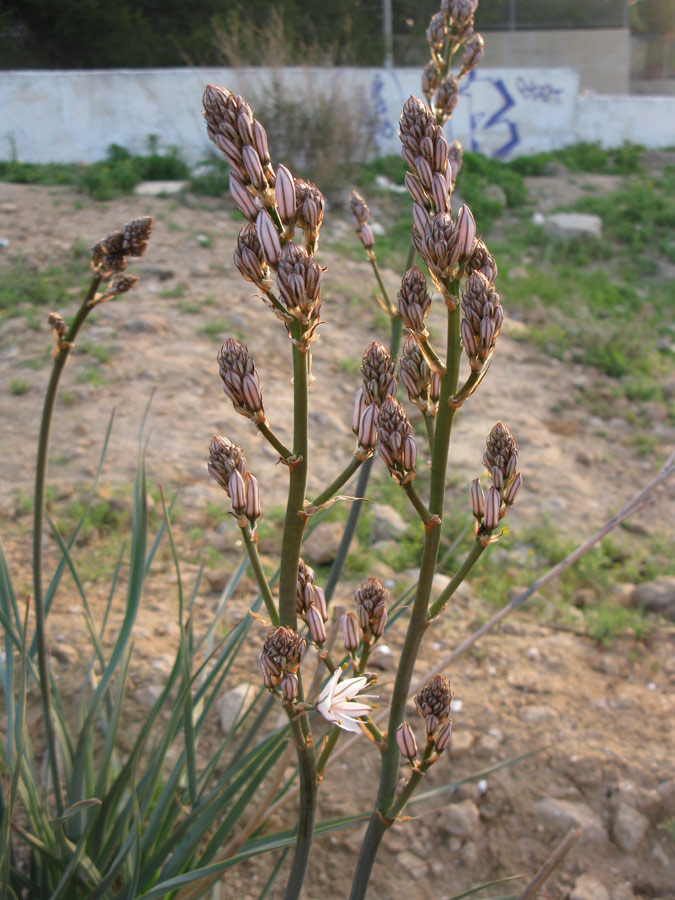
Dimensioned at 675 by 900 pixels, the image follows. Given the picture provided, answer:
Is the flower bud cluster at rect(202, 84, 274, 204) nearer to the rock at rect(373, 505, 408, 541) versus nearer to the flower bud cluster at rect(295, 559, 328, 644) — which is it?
the flower bud cluster at rect(295, 559, 328, 644)

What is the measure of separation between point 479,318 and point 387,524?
117 inches

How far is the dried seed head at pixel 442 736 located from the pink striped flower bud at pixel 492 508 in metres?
0.26

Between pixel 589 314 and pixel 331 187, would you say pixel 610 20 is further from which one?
pixel 589 314

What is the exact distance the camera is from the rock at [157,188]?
889cm

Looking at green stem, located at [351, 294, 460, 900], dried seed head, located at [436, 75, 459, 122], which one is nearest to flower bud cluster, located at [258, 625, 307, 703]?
green stem, located at [351, 294, 460, 900]

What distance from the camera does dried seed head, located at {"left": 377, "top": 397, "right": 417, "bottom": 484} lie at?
2.98 ft

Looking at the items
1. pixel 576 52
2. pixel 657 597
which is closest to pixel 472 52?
pixel 657 597

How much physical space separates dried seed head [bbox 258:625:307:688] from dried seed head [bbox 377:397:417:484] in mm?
232

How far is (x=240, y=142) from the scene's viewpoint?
2.83 feet

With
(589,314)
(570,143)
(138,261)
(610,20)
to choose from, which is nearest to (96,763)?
(138,261)

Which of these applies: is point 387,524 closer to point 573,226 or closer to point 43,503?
point 43,503

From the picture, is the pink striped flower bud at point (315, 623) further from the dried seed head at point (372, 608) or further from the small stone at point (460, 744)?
the small stone at point (460, 744)

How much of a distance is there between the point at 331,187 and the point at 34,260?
13.3 ft

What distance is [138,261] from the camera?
6.85 metres
